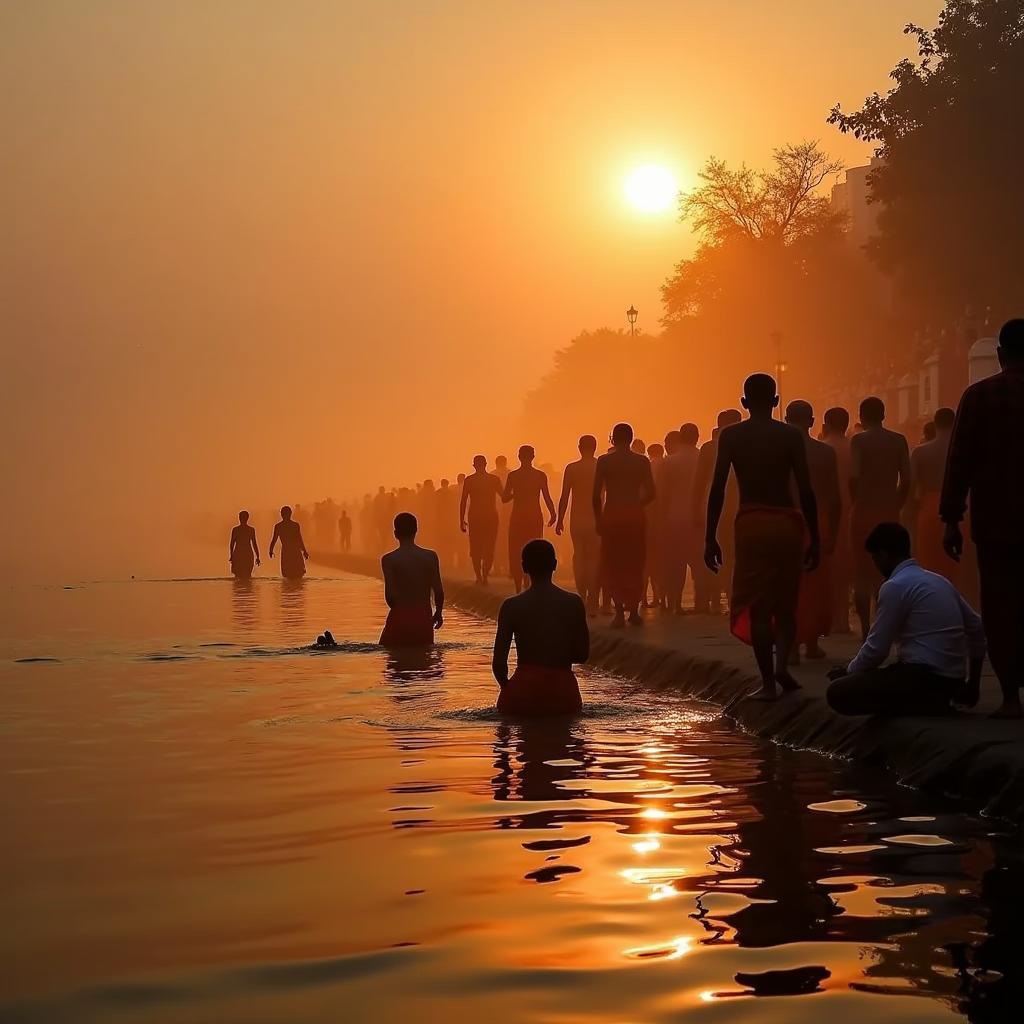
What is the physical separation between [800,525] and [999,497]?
2196 mm

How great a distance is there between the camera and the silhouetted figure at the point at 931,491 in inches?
592

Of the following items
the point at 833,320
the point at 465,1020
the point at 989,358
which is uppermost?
the point at 833,320

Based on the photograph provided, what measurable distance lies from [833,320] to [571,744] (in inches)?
2195

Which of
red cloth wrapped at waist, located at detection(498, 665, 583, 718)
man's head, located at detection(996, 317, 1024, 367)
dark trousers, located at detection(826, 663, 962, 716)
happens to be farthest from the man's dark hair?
red cloth wrapped at waist, located at detection(498, 665, 583, 718)

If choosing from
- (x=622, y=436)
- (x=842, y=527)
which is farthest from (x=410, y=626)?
(x=842, y=527)

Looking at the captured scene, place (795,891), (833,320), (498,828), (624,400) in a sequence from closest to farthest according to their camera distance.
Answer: (795,891) < (498,828) < (833,320) < (624,400)

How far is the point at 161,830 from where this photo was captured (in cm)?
766

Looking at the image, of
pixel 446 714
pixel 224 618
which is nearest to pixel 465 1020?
pixel 446 714

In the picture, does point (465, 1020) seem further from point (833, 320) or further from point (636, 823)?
point (833, 320)

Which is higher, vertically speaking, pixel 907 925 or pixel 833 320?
pixel 833 320

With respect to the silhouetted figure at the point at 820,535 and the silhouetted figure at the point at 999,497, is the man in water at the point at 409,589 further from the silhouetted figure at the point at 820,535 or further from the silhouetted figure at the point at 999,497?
the silhouetted figure at the point at 999,497

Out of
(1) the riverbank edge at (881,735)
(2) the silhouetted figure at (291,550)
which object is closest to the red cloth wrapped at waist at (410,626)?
(1) the riverbank edge at (881,735)

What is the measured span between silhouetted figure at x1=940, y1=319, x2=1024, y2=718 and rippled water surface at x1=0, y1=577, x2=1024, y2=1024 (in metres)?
1.12

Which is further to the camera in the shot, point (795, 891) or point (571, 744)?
point (571, 744)
